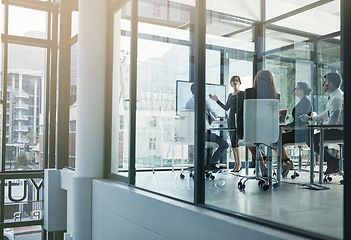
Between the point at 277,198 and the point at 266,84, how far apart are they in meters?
0.97

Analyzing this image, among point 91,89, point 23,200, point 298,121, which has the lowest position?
point 23,200

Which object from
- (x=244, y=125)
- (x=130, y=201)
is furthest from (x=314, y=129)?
(x=130, y=201)

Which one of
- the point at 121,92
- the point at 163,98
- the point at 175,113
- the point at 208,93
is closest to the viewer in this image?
the point at 208,93

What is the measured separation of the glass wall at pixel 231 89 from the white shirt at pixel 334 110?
3.6 inches

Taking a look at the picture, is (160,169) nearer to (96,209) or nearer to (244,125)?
(244,125)

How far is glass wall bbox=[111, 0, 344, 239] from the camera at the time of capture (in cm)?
276

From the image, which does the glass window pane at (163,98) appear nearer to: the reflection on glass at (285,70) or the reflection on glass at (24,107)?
the reflection on glass at (285,70)

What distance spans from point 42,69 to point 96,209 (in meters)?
4.23

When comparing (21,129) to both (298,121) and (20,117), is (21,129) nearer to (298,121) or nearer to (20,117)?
(20,117)

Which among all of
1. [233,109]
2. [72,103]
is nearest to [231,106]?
[233,109]

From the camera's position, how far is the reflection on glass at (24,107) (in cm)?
781

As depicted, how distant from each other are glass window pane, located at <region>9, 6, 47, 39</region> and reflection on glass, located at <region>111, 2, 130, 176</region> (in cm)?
334

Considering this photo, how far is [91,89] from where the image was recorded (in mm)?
5527

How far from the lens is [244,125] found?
3670 millimetres
